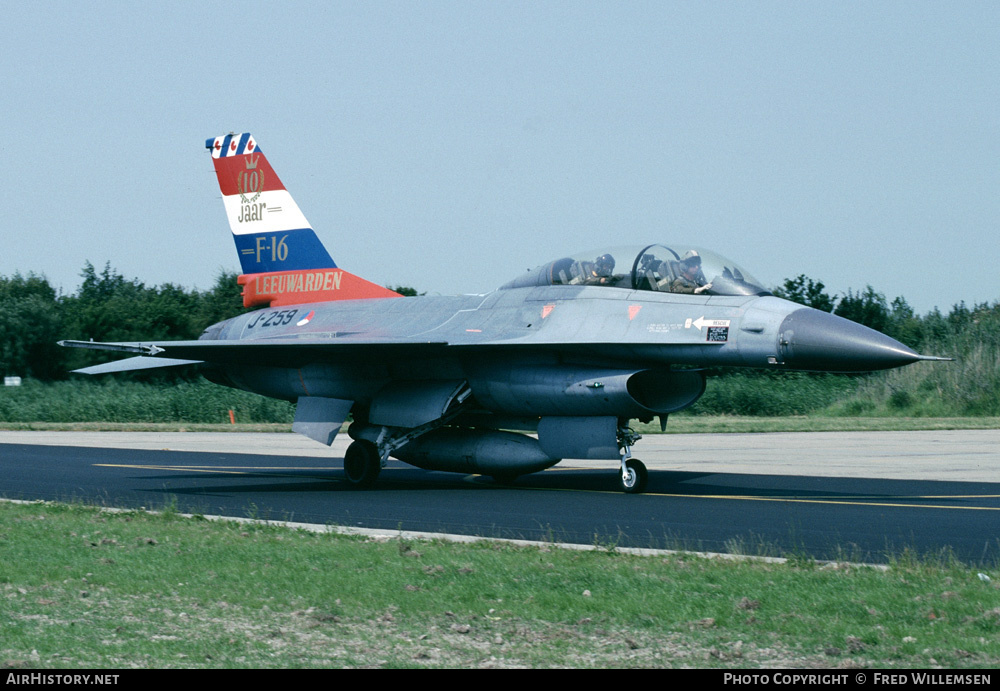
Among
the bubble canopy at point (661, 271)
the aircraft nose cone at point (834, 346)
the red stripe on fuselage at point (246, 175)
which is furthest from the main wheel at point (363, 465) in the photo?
the aircraft nose cone at point (834, 346)

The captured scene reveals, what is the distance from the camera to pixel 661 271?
13453 mm

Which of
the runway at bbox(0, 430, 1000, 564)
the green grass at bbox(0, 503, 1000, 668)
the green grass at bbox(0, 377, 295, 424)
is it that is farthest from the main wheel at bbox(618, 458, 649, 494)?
the green grass at bbox(0, 377, 295, 424)

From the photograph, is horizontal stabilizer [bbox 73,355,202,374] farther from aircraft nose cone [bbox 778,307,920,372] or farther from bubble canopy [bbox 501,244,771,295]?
aircraft nose cone [bbox 778,307,920,372]

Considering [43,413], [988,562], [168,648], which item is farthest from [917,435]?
[43,413]

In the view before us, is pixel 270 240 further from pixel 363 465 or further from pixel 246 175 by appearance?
pixel 363 465

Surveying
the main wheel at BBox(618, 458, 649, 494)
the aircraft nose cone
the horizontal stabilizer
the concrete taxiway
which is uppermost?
the aircraft nose cone

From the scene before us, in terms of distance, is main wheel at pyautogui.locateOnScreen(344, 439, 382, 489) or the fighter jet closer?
the fighter jet

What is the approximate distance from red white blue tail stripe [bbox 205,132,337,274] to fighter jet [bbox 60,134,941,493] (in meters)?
0.83

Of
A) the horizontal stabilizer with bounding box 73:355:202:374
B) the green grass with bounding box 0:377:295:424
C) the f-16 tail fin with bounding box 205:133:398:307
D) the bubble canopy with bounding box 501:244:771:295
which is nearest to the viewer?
the bubble canopy with bounding box 501:244:771:295

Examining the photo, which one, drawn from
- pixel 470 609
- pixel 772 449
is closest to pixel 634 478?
pixel 470 609

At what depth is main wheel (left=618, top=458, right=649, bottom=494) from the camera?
13.5m

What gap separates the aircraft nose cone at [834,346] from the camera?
11.6 m

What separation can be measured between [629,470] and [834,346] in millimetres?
3083

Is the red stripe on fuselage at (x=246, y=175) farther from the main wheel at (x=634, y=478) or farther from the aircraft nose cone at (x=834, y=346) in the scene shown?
the aircraft nose cone at (x=834, y=346)
